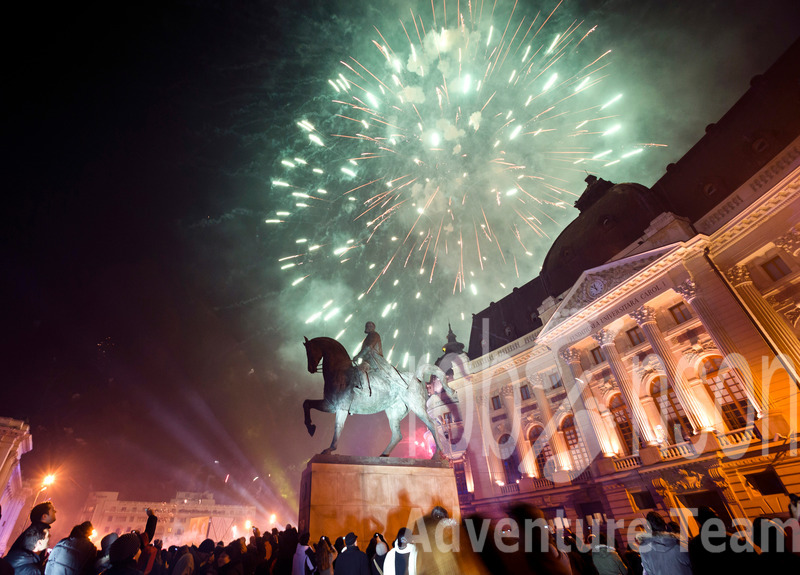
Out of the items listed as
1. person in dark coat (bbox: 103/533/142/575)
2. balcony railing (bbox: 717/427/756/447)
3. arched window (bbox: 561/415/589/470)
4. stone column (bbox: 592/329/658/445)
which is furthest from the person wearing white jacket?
arched window (bbox: 561/415/589/470)

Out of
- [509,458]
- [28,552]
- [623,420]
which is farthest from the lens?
[509,458]

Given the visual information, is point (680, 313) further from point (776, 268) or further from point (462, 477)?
point (462, 477)

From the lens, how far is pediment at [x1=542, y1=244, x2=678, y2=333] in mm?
21105

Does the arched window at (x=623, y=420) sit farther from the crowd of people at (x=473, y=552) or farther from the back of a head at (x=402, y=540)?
the back of a head at (x=402, y=540)

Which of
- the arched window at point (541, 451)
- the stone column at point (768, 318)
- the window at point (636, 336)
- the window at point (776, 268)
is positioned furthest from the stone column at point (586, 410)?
the window at point (776, 268)

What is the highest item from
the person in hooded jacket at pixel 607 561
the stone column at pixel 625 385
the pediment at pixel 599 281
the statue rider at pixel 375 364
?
the pediment at pixel 599 281

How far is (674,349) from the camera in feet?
67.3

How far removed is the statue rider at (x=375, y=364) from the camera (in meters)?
8.00

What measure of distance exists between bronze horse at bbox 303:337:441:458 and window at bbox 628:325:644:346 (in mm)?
20962

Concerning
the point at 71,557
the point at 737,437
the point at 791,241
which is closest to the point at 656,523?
the point at 71,557

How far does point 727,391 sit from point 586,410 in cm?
798

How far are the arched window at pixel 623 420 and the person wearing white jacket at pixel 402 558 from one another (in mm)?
24605

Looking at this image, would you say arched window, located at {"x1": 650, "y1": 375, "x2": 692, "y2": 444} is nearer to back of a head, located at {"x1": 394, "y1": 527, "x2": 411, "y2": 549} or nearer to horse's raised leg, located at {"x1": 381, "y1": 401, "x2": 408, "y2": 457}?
horse's raised leg, located at {"x1": 381, "y1": 401, "x2": 408, "y2": 457}

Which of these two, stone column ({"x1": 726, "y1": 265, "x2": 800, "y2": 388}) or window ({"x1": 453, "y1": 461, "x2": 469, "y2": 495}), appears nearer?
stone column ({"x1": 726, "y1": 265, "x2": 800, "y2": 388})
